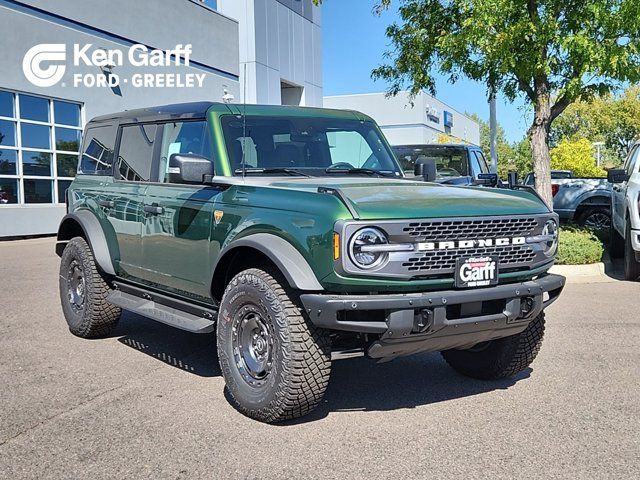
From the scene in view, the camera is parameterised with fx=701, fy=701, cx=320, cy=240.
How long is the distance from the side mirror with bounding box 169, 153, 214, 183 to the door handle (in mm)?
614

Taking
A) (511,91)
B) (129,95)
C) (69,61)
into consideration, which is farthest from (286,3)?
(511,91)

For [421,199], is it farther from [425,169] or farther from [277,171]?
[425,169]

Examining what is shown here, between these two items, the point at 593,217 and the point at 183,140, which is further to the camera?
the point at 593,217

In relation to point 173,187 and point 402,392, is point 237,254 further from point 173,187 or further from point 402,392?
point 402,392

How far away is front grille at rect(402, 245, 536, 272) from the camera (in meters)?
3.87

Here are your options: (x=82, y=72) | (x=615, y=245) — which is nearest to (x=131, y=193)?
(x=615, y=245)

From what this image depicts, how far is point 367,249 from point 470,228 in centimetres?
70

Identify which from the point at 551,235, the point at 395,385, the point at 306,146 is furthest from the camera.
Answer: the point at 306,146

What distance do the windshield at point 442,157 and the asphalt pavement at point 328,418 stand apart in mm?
5884

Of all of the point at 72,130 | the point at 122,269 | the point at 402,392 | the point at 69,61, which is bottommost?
the point at 402,392

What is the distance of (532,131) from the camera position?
1190cm

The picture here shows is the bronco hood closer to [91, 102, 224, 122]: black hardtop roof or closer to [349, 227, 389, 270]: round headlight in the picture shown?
[349, 227, 389, 270]: round headlight

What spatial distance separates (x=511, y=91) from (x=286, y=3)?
65.8ft

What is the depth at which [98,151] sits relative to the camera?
6719 millimetres
